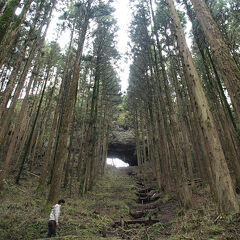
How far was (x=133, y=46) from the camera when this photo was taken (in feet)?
46.5

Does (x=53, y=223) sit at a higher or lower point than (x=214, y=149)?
lower

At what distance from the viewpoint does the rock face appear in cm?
2869

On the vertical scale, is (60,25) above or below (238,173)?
above

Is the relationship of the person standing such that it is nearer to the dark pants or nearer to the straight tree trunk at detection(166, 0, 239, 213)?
the dark pants

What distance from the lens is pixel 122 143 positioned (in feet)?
94.1

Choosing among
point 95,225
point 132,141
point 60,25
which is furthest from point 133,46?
point 132,141

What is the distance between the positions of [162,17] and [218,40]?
27.4ft

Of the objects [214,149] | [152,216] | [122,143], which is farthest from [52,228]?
[122,143]

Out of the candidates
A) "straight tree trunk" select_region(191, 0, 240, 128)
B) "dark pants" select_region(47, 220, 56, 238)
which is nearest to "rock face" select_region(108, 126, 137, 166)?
"dark pants" select_region(47, 220, 56, 238)

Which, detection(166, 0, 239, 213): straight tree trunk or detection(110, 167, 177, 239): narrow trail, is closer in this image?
detection(166, 0, 239, 213): straight tree trunk

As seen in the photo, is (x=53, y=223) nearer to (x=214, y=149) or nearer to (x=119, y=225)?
(x=119, y=225)

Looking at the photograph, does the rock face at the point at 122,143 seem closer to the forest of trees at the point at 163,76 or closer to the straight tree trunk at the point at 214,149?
the forest of trees at the point at 163,76

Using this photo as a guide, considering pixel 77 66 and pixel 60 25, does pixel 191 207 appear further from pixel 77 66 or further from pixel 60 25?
pixel 60 25

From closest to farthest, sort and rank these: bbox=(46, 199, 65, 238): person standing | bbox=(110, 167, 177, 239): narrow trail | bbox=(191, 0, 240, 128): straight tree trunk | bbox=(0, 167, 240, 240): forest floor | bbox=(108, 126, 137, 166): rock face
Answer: bbox=(0, 167, 240, 240): forest floor → bbox=(191, 0, 240, 128): straight tree trunk → bbox=(46, 199, 65, 238): person standing → bbox=(110, 167, 177, 239): narrow trail → bbox=(108, 126, 137, 166): rock face
